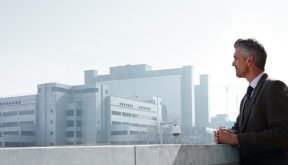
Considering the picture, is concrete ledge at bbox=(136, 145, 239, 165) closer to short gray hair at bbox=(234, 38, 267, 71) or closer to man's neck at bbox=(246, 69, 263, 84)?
man's neck at bbox=(246, 69, 263, 84)

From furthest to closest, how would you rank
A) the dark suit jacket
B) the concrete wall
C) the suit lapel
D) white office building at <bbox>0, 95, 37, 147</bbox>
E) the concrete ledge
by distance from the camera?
white office building at <bbox>0, 95, 37, 147</bbox> < the suit lapel < the dark suit jacket < the concrete ledge < the concrete wall

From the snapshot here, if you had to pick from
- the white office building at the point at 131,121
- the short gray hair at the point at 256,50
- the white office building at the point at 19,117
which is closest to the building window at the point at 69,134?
the white office building at the point at 19,117

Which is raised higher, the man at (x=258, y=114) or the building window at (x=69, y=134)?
the man at (x=258, y=114)

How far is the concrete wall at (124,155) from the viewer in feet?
6.71

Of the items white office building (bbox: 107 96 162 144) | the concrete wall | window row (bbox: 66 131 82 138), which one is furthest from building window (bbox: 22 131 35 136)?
the concrete wall

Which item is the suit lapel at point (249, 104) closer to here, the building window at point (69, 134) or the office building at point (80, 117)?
the office building at point (80, 117)

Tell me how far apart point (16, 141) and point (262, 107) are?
111 m

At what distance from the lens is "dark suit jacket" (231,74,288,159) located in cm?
287

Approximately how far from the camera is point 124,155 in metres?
2.51

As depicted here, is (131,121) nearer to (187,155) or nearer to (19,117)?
(19,117)

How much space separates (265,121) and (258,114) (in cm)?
6

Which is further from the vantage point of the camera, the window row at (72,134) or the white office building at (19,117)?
the window row at (72,134)

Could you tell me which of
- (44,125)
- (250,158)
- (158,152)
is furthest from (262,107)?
(44,125)

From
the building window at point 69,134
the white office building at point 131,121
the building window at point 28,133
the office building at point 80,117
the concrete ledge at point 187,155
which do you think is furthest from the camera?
the building window at point 69,134
